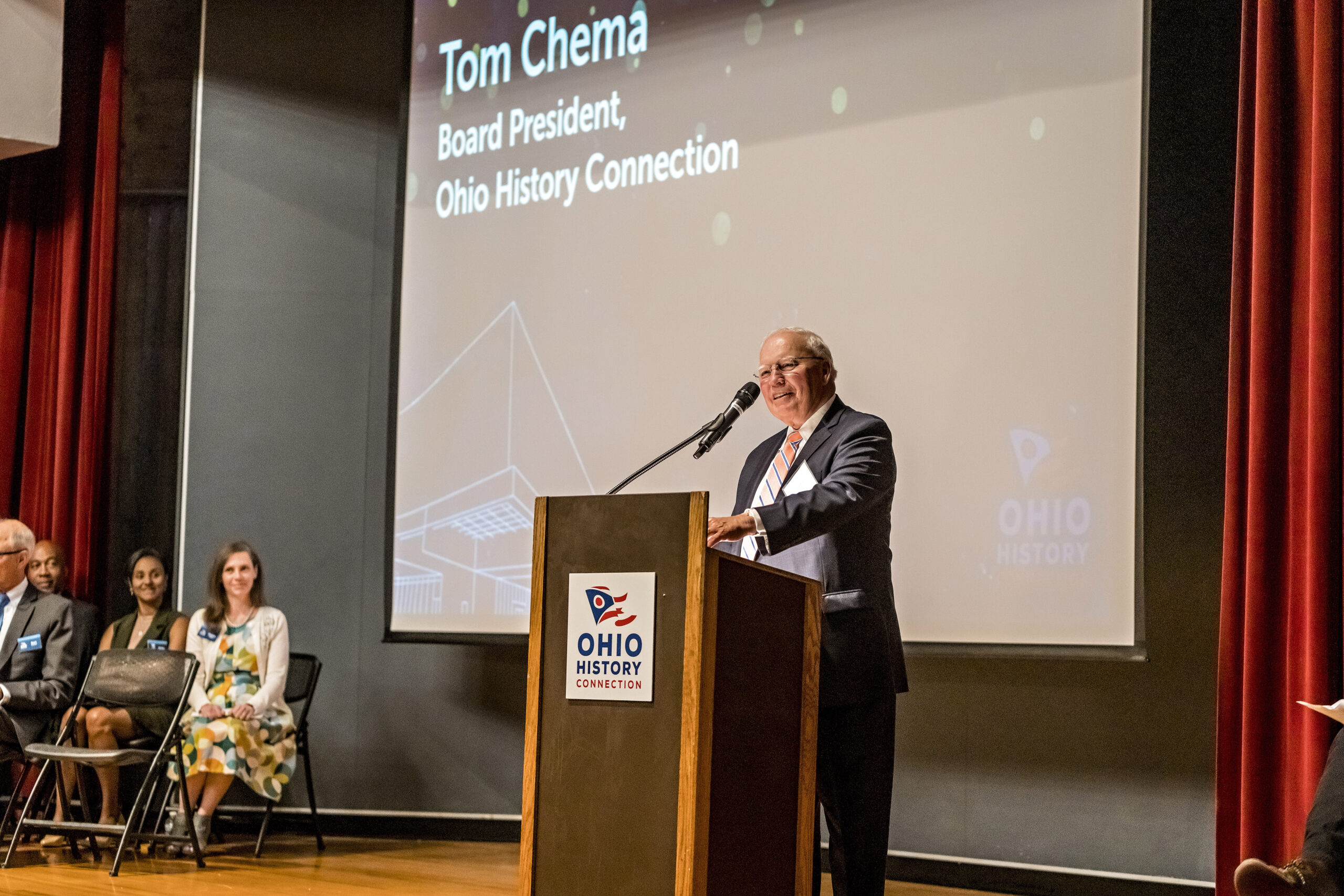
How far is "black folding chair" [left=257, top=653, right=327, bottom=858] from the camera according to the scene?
5344 mm

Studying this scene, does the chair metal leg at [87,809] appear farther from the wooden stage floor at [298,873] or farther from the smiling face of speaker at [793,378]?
the smiling face of speaker at [793,378]

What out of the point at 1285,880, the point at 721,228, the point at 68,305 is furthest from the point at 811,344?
the point at 68,305

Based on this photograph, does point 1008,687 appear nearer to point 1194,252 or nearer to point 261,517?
point 1194,252

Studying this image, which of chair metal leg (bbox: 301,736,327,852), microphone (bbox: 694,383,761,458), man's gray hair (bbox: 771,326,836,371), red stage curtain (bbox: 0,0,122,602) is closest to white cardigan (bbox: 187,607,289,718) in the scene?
chair metal leg (bbox: 301,736,327,852)

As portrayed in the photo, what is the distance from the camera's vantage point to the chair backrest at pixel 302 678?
5.54 metres

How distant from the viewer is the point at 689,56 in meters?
5.24

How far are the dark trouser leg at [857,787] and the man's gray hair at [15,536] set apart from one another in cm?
388

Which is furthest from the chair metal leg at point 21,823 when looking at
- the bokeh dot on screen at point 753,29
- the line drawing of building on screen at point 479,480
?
the bokeh dot on screen at point 753,29

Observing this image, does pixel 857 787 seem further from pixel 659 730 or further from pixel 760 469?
pixel 659 730

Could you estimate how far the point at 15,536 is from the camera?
18.4ft

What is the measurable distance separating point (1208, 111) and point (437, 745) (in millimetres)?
3956

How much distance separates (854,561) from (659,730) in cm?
99

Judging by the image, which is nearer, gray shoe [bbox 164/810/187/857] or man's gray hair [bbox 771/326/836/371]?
man's gray hair [bbox 771/326/836/371]

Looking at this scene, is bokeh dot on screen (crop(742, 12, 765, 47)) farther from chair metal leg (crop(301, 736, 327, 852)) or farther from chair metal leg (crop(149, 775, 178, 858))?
chair metal leg (crop(149, 775, 178, 858))
